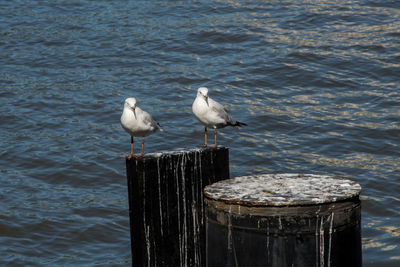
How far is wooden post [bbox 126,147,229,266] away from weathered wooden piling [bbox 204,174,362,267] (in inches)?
30.0

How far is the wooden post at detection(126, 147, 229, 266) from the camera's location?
4363 millimetres

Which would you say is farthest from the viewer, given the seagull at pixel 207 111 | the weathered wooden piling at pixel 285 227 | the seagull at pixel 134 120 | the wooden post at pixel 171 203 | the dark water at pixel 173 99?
the dark water at pixel 173 99

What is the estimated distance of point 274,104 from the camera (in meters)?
12.7

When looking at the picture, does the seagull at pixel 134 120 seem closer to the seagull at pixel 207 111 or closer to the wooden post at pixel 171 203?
the seagull at pixel 207 111

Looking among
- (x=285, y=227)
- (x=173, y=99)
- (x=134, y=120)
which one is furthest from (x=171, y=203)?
(x=173, y=99)

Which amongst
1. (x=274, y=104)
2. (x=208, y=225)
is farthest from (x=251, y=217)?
(x=274, y=104)

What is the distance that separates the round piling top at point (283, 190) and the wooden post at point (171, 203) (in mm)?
564

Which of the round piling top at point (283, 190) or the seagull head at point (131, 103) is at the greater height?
the seagull head at point (131, 103)

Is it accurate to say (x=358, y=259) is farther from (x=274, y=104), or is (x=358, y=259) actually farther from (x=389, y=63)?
(x=389, y=63)

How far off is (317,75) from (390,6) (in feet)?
14.9

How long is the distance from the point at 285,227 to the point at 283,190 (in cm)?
33

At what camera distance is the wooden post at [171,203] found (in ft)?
14.3

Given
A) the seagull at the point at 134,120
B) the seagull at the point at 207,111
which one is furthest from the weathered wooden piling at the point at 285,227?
the seagull at the point at 207,111

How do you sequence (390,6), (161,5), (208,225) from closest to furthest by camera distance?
(208,225)
(390,6)
(161,5)
